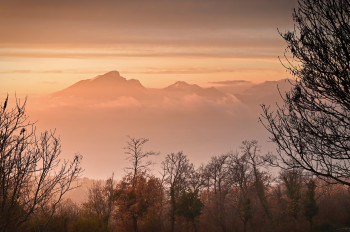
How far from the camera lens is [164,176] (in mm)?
45719

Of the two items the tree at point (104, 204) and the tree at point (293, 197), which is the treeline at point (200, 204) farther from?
the tree at point (104, 204)

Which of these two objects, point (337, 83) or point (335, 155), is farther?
point (335, 155)

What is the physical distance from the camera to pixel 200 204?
36375 mm

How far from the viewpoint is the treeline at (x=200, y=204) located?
3450 centimetres

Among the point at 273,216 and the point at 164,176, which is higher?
the point at 164,176

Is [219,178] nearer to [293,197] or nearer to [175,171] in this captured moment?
[175,171]

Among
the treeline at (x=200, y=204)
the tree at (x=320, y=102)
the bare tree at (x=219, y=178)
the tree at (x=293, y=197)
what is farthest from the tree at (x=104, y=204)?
the tree at (x=320, y=102)

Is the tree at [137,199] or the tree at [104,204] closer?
the tree at [137,199]

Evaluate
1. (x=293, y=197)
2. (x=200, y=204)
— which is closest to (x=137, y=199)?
(x=200, y=204)

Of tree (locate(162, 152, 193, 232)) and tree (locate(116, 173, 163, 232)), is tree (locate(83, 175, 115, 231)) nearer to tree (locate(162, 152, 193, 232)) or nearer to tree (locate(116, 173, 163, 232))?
tree (locate(116, 173, 163, 232))

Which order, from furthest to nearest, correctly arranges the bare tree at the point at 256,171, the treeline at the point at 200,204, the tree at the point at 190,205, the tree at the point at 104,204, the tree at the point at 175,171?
the tree at the point at 175,171
the bare tree at the point at 256,171
the tree at the point at 104,204
the tree at the point at 190,205
the treeline at the point at 200,204

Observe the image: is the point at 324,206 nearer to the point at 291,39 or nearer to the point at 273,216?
the point at 273,216

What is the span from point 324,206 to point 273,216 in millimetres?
8529

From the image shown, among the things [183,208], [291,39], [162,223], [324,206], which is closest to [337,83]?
[291,39]
